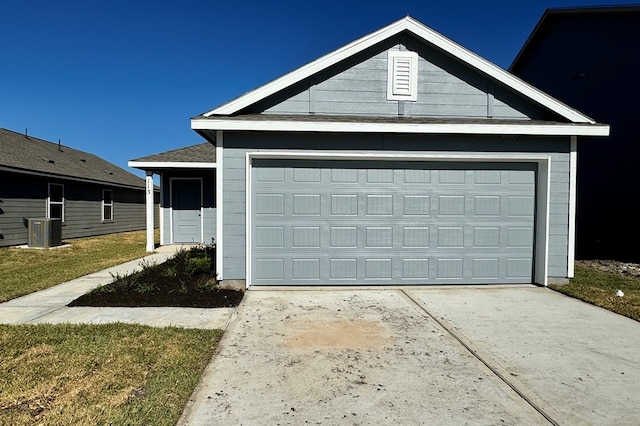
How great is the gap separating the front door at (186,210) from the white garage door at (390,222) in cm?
701

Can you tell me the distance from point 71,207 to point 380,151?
14475mm

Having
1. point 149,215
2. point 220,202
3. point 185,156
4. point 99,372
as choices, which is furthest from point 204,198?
point 99,372

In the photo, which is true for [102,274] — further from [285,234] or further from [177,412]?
[177,412]

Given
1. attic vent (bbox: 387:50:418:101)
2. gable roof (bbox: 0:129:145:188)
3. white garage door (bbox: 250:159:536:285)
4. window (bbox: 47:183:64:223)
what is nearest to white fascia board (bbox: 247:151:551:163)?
white garage door (bbox: 250:159:536:285)

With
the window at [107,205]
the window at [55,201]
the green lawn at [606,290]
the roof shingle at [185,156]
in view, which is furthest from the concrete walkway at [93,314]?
the window at [107,205]

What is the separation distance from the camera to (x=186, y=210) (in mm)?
12750

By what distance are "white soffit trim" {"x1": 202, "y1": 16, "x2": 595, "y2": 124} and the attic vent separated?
1.43ft

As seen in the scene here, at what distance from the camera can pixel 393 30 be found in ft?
22.2

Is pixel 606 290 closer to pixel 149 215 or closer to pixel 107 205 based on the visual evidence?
pixel 149 215

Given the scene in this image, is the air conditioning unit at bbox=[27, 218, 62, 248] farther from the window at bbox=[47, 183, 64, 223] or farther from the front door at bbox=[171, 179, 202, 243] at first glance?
the front door at bbox=[171, 179, 202, 243]

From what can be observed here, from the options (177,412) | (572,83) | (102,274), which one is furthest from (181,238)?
(572,83)

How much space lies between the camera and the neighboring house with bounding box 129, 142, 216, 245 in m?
12.5

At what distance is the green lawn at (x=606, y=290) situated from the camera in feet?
17.9

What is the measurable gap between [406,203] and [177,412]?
5.28m
